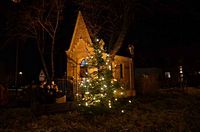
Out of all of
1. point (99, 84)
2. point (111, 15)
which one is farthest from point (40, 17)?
point (99, 84)

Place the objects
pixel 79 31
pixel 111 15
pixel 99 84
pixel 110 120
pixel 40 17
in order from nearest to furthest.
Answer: pixel 110 120 → pixel 99 84 → pixel 111 15 → pixel 79 31 → pixel 40 17

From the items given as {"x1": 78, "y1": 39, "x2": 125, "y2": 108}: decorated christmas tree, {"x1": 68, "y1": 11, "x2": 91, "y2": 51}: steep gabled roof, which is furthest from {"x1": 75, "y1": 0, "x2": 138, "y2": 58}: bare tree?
{"x1": 78, "y1": 39, "x2": 125, "y2": 108}: decorated christmas tree

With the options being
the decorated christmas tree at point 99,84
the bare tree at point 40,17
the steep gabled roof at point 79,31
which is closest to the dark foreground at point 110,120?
the decorated christmas tree at point 99,84

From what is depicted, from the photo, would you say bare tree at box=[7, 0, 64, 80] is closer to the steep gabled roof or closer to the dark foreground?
the steep gabled roof

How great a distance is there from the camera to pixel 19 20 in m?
23.5

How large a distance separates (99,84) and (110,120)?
6.67 feet

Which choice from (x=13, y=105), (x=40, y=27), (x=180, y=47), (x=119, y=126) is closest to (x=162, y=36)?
(x=180, y=47)

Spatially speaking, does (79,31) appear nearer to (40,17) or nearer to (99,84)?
(40,17)

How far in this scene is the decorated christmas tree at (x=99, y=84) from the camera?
41.1 feet

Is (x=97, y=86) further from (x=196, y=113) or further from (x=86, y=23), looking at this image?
(x=86, y=23)

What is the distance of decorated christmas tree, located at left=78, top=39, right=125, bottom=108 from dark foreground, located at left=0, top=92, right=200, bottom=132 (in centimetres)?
59

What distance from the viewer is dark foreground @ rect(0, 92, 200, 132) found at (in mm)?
9750

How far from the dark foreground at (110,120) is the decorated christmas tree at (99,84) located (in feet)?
1.95

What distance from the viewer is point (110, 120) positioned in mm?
11172
